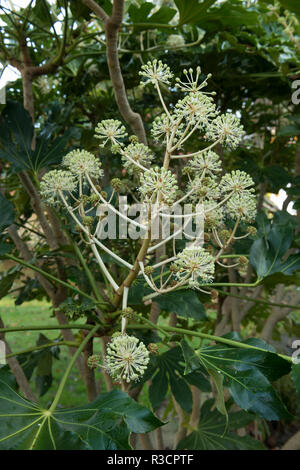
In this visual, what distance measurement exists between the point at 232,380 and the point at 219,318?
140cm

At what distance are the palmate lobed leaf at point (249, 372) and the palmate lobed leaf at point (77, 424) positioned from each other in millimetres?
127

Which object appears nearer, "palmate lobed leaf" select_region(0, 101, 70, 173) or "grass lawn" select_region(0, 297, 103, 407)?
"palmate lobed leaf" select_region(0, 101, 70, 173)

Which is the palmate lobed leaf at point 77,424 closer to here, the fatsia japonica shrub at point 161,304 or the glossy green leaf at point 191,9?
the fatsia japonica shrub at point 161,304

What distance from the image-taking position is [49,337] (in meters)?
4.40

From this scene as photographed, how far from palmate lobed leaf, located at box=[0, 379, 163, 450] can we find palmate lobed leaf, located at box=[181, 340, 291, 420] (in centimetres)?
13

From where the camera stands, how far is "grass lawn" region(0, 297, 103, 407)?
3.51 metres

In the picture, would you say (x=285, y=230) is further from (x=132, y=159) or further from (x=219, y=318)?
(x=219, y=318)

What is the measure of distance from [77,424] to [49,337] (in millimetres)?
3906

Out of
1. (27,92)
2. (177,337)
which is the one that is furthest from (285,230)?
(27,92)

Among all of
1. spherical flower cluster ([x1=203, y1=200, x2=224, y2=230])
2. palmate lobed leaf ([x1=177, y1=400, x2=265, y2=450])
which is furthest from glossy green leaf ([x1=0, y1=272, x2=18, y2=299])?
palmate lobed leaf ([x1=177, y1=400, x2=265, y2=450])

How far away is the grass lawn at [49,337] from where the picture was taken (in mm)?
3508

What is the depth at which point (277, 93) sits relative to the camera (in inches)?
64.9

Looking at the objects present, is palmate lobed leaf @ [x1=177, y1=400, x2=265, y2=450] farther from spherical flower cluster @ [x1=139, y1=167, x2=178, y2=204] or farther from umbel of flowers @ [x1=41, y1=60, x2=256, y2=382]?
spherical flower cluster @ [x1=139, y1=167, x2=178, y2=204]

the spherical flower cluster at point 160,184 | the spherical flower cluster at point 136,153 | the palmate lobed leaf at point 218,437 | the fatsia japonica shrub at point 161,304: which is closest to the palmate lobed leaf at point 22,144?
the fatsia japonica shrub at point 161,304
